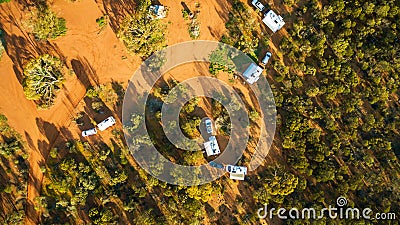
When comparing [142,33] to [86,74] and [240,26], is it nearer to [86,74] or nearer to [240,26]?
[86,74]

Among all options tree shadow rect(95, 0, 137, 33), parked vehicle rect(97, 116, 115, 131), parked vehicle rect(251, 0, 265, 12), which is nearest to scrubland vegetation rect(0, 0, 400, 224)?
Result: parked vehicle rect(97, 116, 115, 131)

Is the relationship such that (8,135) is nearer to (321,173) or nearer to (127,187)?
(127,187)

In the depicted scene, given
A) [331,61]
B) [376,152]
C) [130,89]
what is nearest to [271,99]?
[331,61]

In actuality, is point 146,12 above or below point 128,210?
above

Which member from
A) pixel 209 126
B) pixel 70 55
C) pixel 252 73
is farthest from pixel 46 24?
pixel 252 73

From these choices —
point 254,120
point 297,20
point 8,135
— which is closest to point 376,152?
point 254,120

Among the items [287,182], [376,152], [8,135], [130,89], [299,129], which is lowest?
[376,152]

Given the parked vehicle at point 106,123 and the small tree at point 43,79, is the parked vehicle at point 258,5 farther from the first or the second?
the small tree at point 43,79

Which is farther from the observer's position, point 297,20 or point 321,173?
point 297,20

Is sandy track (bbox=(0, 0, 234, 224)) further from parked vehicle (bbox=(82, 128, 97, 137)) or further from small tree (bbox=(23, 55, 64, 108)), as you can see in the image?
parked vehicle (bbox=(82, 128, 97, 137))
